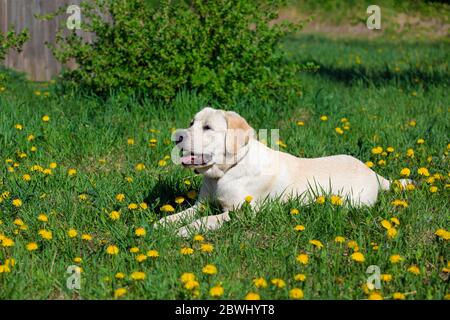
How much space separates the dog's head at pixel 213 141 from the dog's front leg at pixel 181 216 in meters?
0.29

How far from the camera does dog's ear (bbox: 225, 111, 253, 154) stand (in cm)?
419

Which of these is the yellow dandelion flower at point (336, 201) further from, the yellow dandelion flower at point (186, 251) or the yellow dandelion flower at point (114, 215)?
the yellow dandelion flower at point (114, 215)

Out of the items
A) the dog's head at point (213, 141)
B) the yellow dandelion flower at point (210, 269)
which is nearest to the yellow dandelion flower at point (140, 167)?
the dog's head at point (213, 141)

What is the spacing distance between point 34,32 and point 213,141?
5375mm

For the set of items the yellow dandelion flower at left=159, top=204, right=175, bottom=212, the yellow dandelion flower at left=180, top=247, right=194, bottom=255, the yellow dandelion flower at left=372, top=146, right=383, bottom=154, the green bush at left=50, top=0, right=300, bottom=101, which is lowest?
the yellow dandelion flower at left=180, top=247, right=194, bottom=255

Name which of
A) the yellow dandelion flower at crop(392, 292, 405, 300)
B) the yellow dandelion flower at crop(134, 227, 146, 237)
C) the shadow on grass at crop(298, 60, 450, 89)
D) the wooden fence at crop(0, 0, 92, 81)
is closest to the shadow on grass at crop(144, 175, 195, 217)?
the yellow dandelion flower at crop(134, 227, 146, 237)

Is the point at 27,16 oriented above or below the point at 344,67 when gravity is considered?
above

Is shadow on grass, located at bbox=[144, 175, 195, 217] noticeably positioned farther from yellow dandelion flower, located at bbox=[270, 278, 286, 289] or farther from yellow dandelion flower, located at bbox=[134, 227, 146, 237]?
yellow dandelion flower, located at bbox=[270, 278, 286, 289]

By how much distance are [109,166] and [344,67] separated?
5744 mm

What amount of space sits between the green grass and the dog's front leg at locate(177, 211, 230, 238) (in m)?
0.08

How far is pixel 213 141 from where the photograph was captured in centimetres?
418
